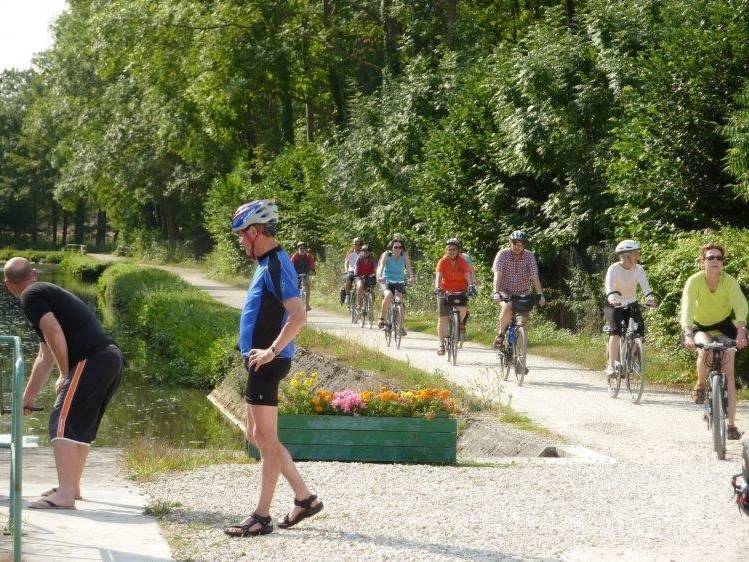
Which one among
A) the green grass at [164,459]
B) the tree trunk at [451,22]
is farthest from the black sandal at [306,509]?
the tree trunk at [451,22]

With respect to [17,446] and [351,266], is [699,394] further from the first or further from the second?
[351,266]

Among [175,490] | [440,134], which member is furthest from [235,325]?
[175,490]

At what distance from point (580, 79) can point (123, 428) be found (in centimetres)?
994

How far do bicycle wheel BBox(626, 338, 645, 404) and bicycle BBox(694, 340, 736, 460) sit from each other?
3.27 metres

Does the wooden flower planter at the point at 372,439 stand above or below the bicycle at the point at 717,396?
below

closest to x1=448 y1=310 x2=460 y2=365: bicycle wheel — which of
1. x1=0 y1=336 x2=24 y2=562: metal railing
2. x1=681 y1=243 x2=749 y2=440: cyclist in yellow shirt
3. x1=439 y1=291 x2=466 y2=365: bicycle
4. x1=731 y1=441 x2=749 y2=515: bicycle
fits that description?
x1=439 y1=291 x2=466 y2=365: bicycle

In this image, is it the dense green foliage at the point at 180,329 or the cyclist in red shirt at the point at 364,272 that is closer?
the dense green foliage at the point at 180,329

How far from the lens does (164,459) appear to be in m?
9.84

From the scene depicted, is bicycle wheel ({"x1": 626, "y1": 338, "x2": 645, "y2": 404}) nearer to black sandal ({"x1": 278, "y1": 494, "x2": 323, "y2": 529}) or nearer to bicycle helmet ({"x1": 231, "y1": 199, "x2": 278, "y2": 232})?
black sandal ({"x1": 278, "y1": 494, "x2": 323, "y2": 529})

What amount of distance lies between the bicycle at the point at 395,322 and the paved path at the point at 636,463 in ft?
5.54

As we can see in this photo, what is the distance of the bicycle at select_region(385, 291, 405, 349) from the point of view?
2220 centimetres

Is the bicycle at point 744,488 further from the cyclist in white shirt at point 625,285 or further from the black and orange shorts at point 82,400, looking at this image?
the cyclist in white shirt at point 625,285

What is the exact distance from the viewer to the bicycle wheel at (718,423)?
1055 centimetres

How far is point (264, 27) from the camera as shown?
133 ft
